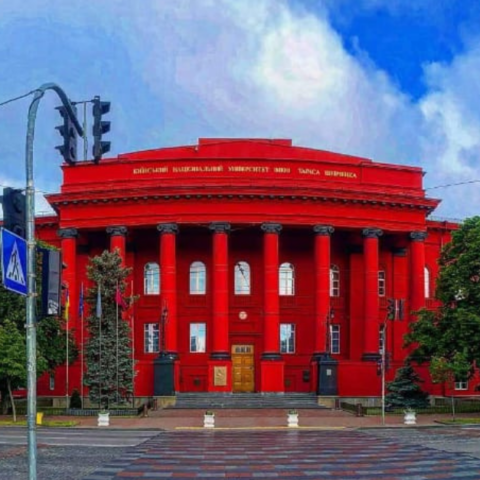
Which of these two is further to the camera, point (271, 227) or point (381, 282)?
point (381, 282)

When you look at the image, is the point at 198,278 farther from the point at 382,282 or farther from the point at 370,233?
the point at 382,282

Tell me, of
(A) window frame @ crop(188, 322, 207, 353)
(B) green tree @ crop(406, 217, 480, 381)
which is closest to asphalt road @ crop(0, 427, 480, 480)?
(B) green tree @ crop(406, 217, 480, 381)

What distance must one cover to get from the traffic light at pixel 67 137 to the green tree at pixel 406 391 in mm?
40932

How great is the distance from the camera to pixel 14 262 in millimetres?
12633

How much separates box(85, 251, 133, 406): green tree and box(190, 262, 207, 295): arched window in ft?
32.6

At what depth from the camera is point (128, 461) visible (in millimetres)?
25953

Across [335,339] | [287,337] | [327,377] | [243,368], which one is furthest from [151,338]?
[327,377]

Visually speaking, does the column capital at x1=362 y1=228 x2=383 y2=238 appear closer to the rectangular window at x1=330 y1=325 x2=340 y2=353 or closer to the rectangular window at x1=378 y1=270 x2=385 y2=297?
the rectangular window at x1=378 y1=270 x2=385 y2=297

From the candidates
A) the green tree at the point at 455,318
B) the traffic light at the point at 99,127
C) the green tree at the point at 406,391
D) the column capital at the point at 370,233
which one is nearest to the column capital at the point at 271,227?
the column capital at the point at 370,233

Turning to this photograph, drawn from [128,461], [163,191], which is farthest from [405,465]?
[163,191]

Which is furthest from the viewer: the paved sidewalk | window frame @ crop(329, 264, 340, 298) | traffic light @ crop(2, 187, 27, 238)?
window frame @ crop(329, 264, 340, 298)

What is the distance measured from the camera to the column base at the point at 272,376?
181 ft

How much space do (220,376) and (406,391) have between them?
1153 cm

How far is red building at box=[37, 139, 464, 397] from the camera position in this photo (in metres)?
56.2
